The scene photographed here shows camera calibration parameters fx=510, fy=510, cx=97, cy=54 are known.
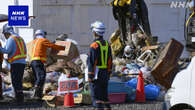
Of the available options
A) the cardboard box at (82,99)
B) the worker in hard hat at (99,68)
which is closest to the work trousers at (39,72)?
the cardboard box at (82,99)

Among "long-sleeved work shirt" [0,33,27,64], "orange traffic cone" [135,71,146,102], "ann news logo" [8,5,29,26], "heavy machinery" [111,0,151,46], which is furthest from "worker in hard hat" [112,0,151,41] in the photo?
"long-sleeved work shirt" [0,33,27,64]

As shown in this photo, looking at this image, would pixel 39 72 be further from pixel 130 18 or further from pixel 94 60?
pixel 130 18

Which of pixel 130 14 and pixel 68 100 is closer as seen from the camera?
pixel 68 100

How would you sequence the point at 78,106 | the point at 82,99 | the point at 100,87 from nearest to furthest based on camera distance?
the point at 100,87
the point at 78,106
the point at 82,99

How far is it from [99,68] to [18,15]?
37.0ft

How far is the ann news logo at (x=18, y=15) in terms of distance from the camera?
62.8 feet

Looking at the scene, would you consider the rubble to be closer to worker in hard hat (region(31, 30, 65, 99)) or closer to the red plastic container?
the red plastic container

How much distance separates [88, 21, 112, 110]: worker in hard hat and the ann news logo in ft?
31.7

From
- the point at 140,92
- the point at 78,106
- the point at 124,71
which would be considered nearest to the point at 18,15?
the point at 124,71

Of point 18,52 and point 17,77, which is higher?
point 18,52

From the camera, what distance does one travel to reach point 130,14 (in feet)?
56.3

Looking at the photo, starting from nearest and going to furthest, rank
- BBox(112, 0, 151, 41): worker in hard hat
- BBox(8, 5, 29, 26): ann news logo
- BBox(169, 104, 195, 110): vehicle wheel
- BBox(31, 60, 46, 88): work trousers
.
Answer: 1. BBox(169, 104, 195, 110): vehicle wheel
2. BBox(31, 60, 46, 88): work trousers
3. BBox(112, 0, 151, 41): worker in hard hat
4. BBox(8, 5, 29, 26): ann news logo

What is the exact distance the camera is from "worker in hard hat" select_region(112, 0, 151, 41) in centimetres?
1698

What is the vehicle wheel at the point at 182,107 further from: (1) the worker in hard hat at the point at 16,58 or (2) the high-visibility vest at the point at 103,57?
(1) the worker in hard hat at the point at 16,58
